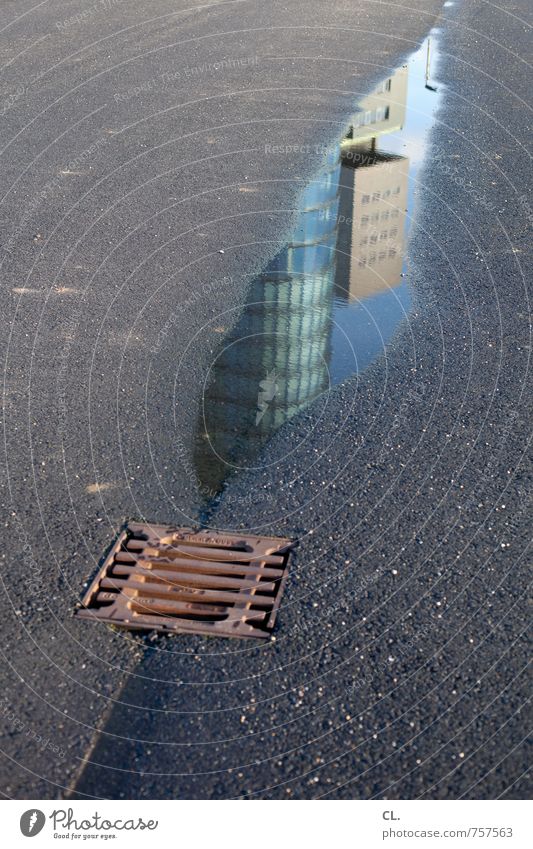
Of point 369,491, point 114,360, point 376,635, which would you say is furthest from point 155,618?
point 114,360

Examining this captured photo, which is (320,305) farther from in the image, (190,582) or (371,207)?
(190,582)

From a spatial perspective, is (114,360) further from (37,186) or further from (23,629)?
(37,186)
